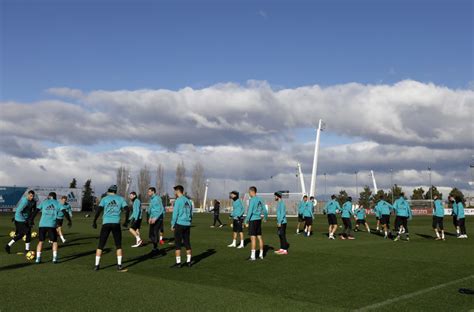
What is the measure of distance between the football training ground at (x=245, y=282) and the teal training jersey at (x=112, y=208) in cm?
123

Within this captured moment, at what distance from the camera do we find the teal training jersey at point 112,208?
35.4 feet

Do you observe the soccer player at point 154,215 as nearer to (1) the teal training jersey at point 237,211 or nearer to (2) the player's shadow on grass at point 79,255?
(2) the player's shadow on grass at point 79,255

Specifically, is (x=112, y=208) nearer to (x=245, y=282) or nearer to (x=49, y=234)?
(x=49, y=234)

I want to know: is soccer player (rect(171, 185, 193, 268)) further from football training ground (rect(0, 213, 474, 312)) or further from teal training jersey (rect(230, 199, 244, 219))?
teal training jersey (rect(230, 199, 244, 219))

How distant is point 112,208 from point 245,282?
3.81 m

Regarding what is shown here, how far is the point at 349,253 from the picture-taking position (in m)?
14.3

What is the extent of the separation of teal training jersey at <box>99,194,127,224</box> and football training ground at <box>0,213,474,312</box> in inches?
48.5

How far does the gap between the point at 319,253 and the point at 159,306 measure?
814 cm

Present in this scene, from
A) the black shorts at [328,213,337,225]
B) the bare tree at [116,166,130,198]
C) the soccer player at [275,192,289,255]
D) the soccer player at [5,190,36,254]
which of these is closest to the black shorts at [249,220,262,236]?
the soccer player at [275,192,289,255]

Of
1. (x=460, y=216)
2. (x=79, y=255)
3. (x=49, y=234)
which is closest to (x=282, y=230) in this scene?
(x=79, y=255)

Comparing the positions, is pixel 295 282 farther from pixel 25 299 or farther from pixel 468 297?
pixel 25 299

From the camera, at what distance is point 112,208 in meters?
10.9

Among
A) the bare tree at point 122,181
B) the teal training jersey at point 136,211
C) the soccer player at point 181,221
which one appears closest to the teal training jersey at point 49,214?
the soccer player at point 181,221

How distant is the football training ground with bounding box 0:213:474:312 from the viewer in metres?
7.32
